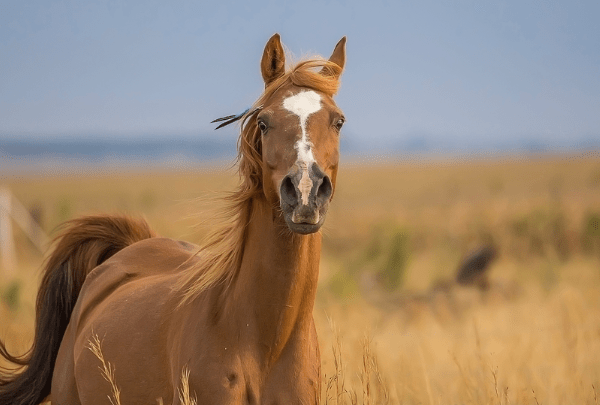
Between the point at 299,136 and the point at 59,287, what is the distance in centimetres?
312

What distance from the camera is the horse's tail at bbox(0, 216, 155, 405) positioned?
5.52 meters

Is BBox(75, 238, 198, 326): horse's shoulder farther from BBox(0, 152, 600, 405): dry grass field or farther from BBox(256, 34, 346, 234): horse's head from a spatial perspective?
BBox(256, 34, 346, 234): horse's head

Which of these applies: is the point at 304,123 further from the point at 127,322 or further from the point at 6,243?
the point at 6,243

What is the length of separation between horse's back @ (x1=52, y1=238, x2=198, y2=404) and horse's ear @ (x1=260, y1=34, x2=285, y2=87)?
4.12 feet

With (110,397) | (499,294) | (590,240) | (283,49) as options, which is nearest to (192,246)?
(110,397)

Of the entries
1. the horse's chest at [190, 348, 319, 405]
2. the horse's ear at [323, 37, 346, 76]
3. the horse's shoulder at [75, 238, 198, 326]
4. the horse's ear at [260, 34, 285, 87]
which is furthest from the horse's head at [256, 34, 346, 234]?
the horse's shoulder at [75, 238, 198, 326]

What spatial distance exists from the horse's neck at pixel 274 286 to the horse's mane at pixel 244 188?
113 mm

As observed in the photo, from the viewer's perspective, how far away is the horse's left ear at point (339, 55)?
4.14 m

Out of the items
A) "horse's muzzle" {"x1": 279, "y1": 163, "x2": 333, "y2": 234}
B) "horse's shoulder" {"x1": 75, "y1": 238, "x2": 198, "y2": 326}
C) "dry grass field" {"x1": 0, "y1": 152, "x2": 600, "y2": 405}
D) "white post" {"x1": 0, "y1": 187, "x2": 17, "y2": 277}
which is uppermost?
"horse's muzzle" {"x1": 279, "y1": 163, "x2": 333, "y2": 234}

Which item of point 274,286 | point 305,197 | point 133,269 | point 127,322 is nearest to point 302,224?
point 305,197

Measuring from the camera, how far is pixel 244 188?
3.82 m

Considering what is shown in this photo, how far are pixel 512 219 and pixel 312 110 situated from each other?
17136 mm

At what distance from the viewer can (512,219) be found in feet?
64.8

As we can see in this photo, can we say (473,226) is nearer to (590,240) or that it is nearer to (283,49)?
(590,240)
